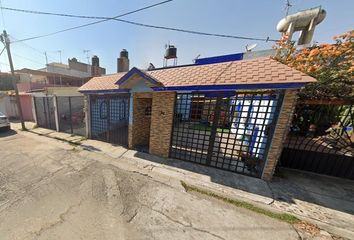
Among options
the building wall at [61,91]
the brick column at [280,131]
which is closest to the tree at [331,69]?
the brick column at [280,131]

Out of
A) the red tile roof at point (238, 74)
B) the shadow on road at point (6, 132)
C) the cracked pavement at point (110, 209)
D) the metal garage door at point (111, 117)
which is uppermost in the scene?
the red tile roof at point (238, 74)

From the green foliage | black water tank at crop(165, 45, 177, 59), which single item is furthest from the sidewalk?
black water tank at crop(165, 45, 177, 59)

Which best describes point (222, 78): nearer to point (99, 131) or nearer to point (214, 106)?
point (214, 106)

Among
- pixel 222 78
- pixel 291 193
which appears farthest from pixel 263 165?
pixel 222 78

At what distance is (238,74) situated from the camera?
14.1ft

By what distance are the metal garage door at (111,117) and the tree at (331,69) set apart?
717cm

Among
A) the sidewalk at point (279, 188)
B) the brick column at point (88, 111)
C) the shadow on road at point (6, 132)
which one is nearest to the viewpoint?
the sidewalk at point (279, 188)

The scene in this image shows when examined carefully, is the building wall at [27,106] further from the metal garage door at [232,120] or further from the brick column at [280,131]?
the brick column at [280,131]

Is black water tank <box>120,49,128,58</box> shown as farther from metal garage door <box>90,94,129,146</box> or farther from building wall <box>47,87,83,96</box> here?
metal garage door <box>90,94,129,146</box>

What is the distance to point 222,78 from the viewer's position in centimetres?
439

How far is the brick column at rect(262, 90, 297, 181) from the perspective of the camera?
394 cm

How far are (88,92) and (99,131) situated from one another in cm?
221

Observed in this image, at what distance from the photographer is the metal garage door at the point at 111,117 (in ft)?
22.4

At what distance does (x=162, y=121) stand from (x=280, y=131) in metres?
4.04
